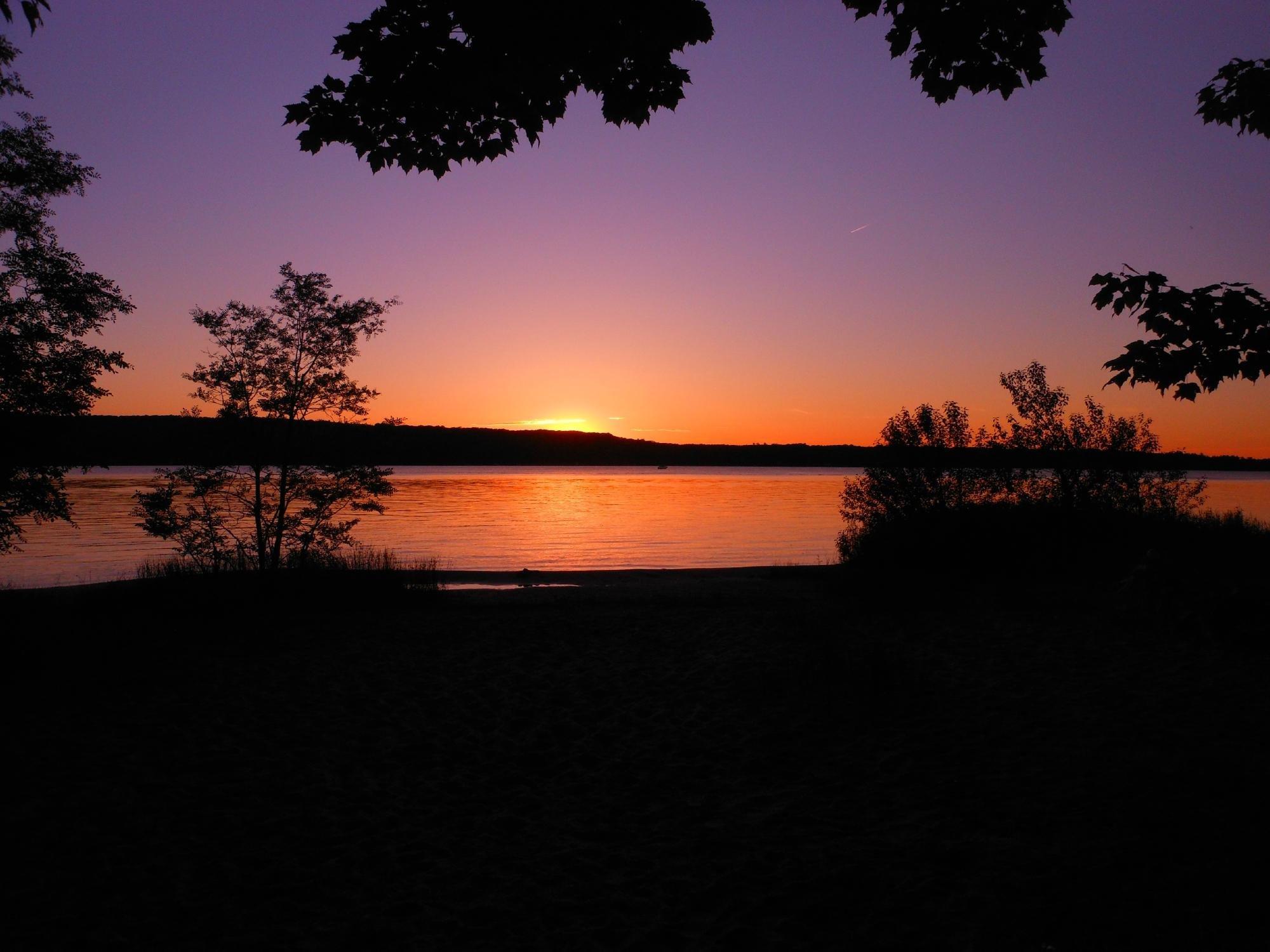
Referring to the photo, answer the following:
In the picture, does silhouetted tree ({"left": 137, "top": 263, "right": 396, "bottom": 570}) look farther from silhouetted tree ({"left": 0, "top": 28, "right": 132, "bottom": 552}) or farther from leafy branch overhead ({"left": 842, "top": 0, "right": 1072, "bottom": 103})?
leafy branch overhead ({"left": 842, "top": 0, "right": 1072, "bottom": 103})

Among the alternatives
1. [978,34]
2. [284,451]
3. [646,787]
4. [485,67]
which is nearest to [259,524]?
[284,451]

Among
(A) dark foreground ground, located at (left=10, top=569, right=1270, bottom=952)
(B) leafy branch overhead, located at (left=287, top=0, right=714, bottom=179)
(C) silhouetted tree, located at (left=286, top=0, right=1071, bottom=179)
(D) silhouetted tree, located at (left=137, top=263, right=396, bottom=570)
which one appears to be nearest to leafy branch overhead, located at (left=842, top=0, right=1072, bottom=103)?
(C) silhouetted tree, located at (left=286, top=0, right=1071, bottom=179)

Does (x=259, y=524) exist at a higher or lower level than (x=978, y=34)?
lower

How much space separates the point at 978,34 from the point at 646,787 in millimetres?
6117

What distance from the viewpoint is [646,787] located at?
6.48 metres

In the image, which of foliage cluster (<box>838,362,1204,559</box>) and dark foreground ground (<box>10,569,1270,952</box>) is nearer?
dark foreground ground (<box>10,569,1270,952</box>)

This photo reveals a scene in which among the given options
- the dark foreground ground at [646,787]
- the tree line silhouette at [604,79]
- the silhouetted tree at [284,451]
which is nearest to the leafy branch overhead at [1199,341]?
the tree line silhouette at [604,79]

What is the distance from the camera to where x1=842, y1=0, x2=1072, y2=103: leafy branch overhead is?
198 inches

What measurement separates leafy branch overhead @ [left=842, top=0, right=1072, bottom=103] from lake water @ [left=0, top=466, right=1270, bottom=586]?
74.0ft

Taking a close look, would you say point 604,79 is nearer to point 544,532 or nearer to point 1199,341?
point 1199,341

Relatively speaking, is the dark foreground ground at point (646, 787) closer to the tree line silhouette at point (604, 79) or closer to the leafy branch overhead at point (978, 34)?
the tree line silhouette at point (604, 79)

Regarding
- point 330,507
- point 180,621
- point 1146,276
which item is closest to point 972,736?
point 1146,276

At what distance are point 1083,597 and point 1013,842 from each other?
11.1 meters

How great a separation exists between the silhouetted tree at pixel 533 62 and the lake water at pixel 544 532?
21.7m
